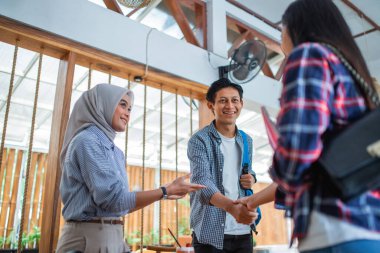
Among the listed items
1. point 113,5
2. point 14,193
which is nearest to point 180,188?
point 113,5

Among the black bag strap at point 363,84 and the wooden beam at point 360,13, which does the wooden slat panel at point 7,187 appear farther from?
the black bag strap at point 363,84

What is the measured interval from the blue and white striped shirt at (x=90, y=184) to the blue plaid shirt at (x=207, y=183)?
44cm

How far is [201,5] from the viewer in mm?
3527

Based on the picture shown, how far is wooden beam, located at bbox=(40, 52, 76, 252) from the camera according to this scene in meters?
2.04

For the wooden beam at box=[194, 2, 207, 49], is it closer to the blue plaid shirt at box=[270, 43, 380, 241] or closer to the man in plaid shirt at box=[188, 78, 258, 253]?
the man in plaid shirt at box=[188, 78, 258, 253]

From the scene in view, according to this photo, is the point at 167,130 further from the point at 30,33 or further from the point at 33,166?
the point at 30,33

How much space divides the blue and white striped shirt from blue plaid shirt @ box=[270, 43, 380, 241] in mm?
827

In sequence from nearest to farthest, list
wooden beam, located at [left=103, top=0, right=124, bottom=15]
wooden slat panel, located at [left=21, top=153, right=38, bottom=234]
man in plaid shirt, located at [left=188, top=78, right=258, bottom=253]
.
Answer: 1. man in plaid shirt, located at [left=188, top=78, right=258, bottom=253]
2. wooden beam, located at [left=103, top=0, right=124, bottom=15]
3. wooden slat panel, located at [left=21, top=153, right=38, bottom=234]

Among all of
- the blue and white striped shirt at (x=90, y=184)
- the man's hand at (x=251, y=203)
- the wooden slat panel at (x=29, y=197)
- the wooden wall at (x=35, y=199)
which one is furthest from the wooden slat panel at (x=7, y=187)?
the man's hand at (x=251, y=203)

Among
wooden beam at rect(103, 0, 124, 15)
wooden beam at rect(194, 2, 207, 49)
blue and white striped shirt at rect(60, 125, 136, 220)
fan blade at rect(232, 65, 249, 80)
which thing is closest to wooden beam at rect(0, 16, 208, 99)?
fan blade at rect(232, 65, 249, 80)

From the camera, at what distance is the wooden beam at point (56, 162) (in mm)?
2041

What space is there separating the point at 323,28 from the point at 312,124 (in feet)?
1.02

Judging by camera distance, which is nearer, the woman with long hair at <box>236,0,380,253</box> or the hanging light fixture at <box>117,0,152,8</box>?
the woman with long hair at <box>236,0,380,253</box>

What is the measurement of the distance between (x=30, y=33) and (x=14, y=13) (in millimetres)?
145
